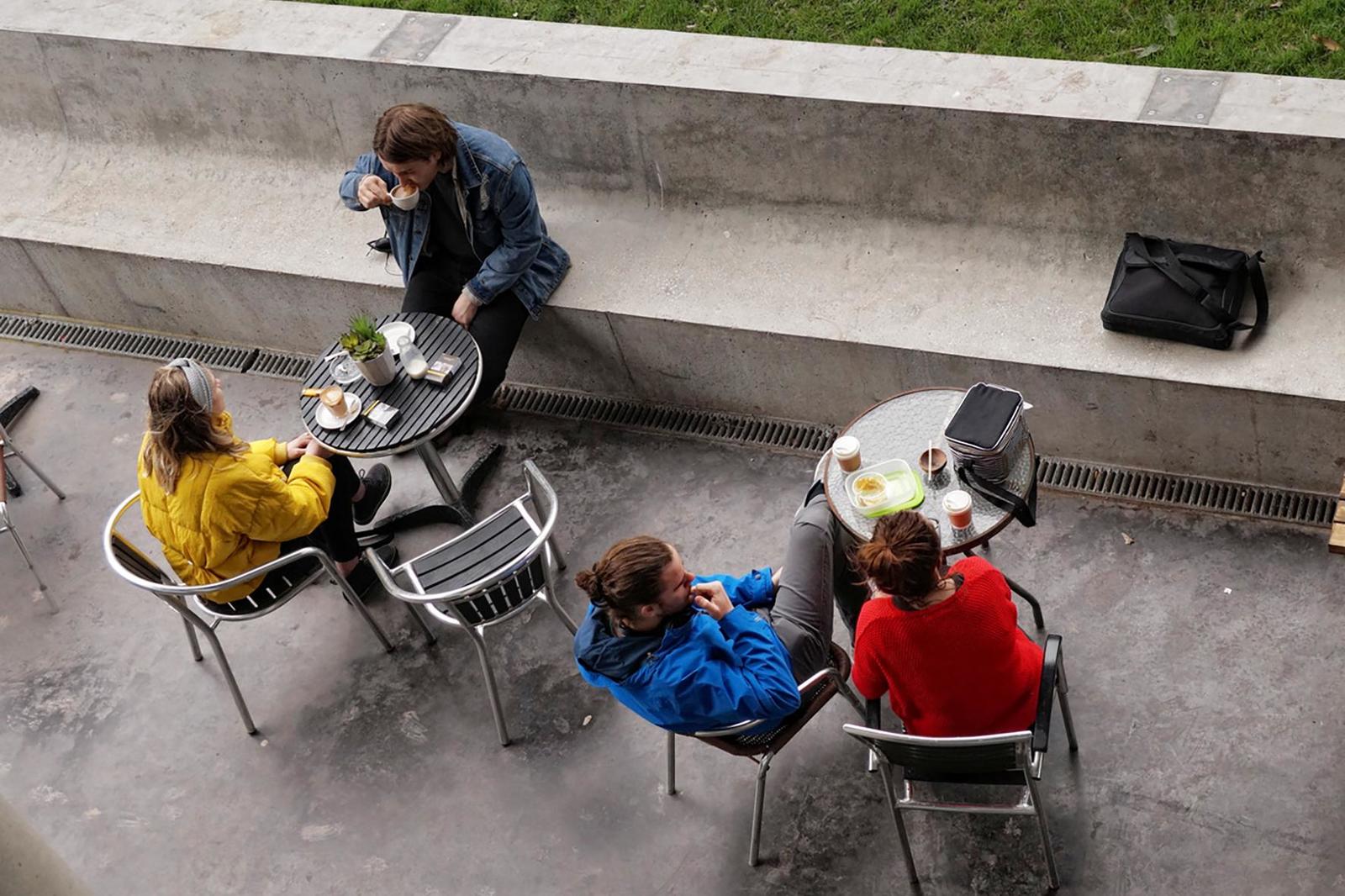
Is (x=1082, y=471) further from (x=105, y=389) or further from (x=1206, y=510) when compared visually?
(x=105, y=389)

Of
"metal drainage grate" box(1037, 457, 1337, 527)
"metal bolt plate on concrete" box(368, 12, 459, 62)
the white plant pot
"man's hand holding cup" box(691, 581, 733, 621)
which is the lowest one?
"metal drainage grate" box(1037, 457, 1337, 527)

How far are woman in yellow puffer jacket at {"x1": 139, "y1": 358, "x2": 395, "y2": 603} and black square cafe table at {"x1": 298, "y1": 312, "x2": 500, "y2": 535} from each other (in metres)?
0.16

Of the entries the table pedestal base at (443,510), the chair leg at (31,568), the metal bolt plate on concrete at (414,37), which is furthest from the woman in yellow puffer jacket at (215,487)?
the metal bolt plate on concrete at (414,37)

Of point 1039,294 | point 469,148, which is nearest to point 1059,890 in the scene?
point 1039,294

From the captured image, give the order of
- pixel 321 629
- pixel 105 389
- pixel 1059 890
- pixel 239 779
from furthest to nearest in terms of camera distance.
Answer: pixel 105 389 → pixel 321 629 → pixel 239 779 → pixel 1059 890

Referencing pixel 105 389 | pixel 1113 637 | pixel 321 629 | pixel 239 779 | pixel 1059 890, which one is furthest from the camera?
pixel 105 389

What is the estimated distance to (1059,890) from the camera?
4.62 metres

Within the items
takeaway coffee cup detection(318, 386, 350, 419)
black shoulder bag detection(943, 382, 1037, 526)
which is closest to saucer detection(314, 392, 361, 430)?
takeaway coffee cup detection(318, 386, 350, 419)

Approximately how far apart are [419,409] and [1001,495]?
Answer: 230 centimetres

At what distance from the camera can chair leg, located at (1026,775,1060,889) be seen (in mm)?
4285

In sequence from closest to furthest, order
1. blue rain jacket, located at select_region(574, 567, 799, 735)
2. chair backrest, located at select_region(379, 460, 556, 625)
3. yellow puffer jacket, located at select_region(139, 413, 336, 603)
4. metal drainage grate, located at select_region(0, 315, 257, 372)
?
blue rain jacket, located at select_region(574, 567, 799, 735) → chair backrest, located at select_region(379, 460, 556, 625) → yellow puffer jacket, located at select_region(139, 413, 336, 603) → metal drainage grate, located at select_region(0, 315, 257, 372)

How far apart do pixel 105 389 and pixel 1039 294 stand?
183 inches

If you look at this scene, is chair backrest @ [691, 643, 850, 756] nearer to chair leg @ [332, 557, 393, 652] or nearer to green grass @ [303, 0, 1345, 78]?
chair leg @ [332, 557, 393, 652]

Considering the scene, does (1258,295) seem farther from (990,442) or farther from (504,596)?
(504,596)
